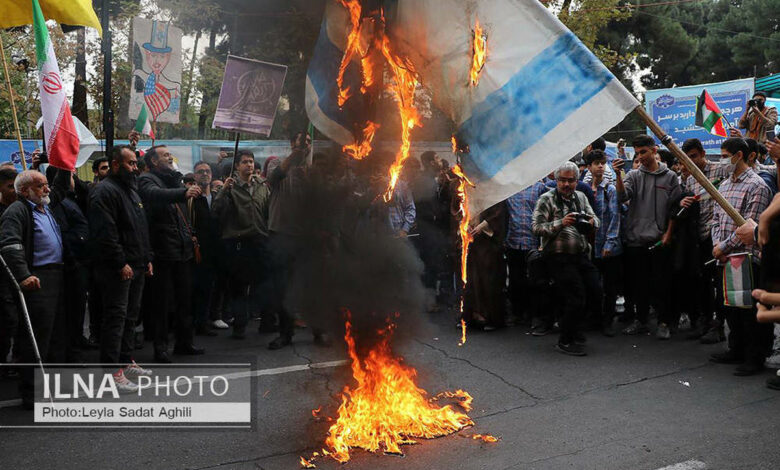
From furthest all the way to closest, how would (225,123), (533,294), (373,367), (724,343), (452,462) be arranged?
(533,294) < (724,343) < (225,123) < (373,367) < (452,462)

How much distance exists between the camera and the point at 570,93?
11.7 feet

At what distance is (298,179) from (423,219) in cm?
365

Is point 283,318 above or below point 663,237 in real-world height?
below

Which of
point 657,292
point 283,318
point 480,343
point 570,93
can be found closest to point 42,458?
point 283,318

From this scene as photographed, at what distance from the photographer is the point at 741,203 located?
6.25m

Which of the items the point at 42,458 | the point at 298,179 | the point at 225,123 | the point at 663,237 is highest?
the point at 225,123

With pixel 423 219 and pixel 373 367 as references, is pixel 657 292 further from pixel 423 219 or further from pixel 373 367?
pixel 373 367

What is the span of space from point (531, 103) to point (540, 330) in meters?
4.67

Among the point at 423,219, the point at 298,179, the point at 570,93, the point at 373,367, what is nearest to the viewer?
the point at 570,93

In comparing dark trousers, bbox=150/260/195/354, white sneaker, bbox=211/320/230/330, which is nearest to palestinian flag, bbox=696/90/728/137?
white sneaker, bbox=211/320/230/330

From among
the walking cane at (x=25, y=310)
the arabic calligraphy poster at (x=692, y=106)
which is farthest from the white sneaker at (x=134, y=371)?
the arabic calligraphy poster at (x=692, y=106)

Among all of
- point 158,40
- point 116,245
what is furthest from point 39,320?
point 158,40

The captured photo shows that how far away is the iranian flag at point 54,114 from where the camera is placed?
18.2 ft

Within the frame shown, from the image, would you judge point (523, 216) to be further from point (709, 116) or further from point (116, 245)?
point (116, 245)
